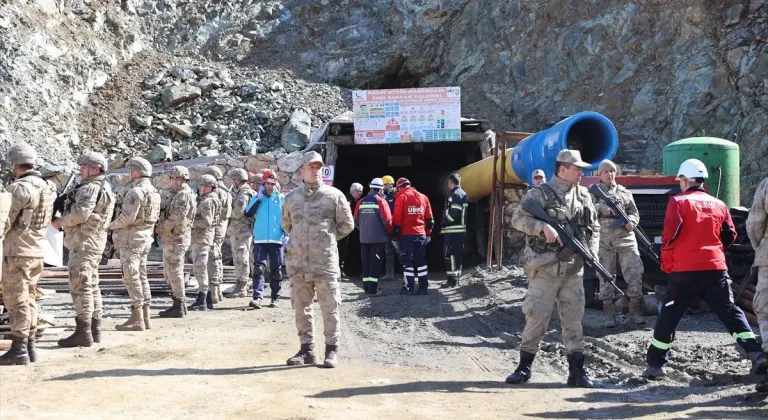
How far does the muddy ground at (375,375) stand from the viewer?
555 centimetres

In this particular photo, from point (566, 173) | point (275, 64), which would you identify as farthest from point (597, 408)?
point (275, 64)

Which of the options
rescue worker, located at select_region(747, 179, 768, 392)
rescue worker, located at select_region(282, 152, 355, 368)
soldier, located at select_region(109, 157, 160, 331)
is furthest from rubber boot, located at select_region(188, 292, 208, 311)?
rescue worker, located at select_region(747, 179, 768, 392)

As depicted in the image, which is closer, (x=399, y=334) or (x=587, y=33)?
(x=399, y=334)

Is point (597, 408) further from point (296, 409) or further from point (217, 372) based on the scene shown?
point (217, 372)

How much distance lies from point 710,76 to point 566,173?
689 inches

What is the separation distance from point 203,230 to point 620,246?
541 centimetres

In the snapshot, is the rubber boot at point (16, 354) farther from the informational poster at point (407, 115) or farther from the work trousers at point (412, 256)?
the informational poster at point (407, 115)

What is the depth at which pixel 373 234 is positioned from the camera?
13.4 m

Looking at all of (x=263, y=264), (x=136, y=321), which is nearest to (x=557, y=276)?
(x=136, y=321)

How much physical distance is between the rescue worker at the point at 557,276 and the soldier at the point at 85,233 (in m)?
3.91

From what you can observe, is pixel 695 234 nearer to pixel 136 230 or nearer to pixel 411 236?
pixel 136 230

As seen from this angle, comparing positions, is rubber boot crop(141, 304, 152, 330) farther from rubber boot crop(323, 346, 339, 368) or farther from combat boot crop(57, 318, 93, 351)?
rubber boot crop(323, 346, 339, 368)

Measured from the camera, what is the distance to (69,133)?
24.6 m

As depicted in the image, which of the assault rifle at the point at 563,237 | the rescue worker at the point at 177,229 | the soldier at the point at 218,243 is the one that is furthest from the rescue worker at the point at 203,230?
the assault rifle at the point at 563,237
